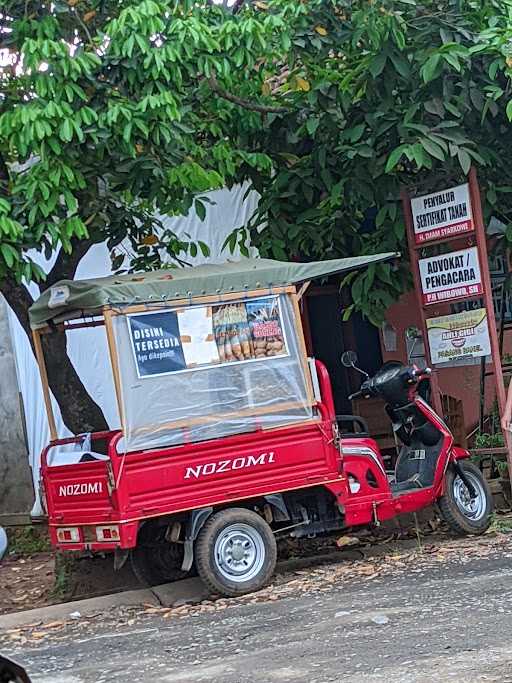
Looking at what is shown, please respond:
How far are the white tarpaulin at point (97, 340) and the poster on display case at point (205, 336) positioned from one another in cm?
356

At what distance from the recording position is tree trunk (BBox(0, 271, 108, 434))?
8977mm

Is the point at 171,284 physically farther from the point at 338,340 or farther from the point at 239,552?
the point at 338,340

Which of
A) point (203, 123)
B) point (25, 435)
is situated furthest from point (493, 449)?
point (25, 435)

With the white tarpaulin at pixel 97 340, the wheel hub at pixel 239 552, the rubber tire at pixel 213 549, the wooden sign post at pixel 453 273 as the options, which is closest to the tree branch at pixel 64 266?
the white tarpaulin at pixel 97 340

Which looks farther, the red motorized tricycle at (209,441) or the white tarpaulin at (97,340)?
the white tarpaulin at (97,340)

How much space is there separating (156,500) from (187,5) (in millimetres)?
3461

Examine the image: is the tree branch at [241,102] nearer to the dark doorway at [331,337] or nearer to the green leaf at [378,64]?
the green leaf at [378,64]

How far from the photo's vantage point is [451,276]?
9.72 meters

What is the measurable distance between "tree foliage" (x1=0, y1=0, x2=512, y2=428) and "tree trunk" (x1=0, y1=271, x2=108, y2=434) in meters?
0.05

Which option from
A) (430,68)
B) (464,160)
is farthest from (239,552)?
(430,68)

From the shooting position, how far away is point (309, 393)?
828 cm

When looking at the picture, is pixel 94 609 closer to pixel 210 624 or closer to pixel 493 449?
pixel 210 624

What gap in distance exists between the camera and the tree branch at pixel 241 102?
8.85m

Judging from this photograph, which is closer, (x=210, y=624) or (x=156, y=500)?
(x=210, y=624)
